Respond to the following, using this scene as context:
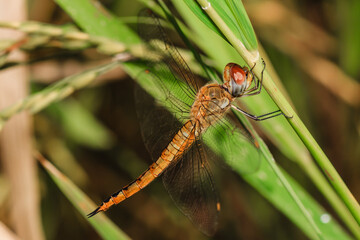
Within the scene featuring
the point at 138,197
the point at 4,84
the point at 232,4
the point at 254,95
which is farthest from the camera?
the point at 138,197

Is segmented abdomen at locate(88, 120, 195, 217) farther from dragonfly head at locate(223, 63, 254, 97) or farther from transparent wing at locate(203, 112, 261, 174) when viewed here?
dragonfly head at locate(223, 63, 254, 97)

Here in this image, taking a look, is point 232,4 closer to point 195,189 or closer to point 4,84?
point 195,189

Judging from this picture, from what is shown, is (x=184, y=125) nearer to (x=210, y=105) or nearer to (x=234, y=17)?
(x=210, y=105)

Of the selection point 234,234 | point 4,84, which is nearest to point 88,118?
point 4,84

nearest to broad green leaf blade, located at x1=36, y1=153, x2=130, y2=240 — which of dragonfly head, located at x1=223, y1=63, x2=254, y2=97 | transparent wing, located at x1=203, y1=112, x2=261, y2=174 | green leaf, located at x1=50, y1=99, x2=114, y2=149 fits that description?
transparent wing, located at x1=203, y1=112, x2=261, y2=174

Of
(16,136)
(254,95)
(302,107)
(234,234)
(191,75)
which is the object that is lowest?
(234,234)

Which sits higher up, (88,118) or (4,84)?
(4,84)
